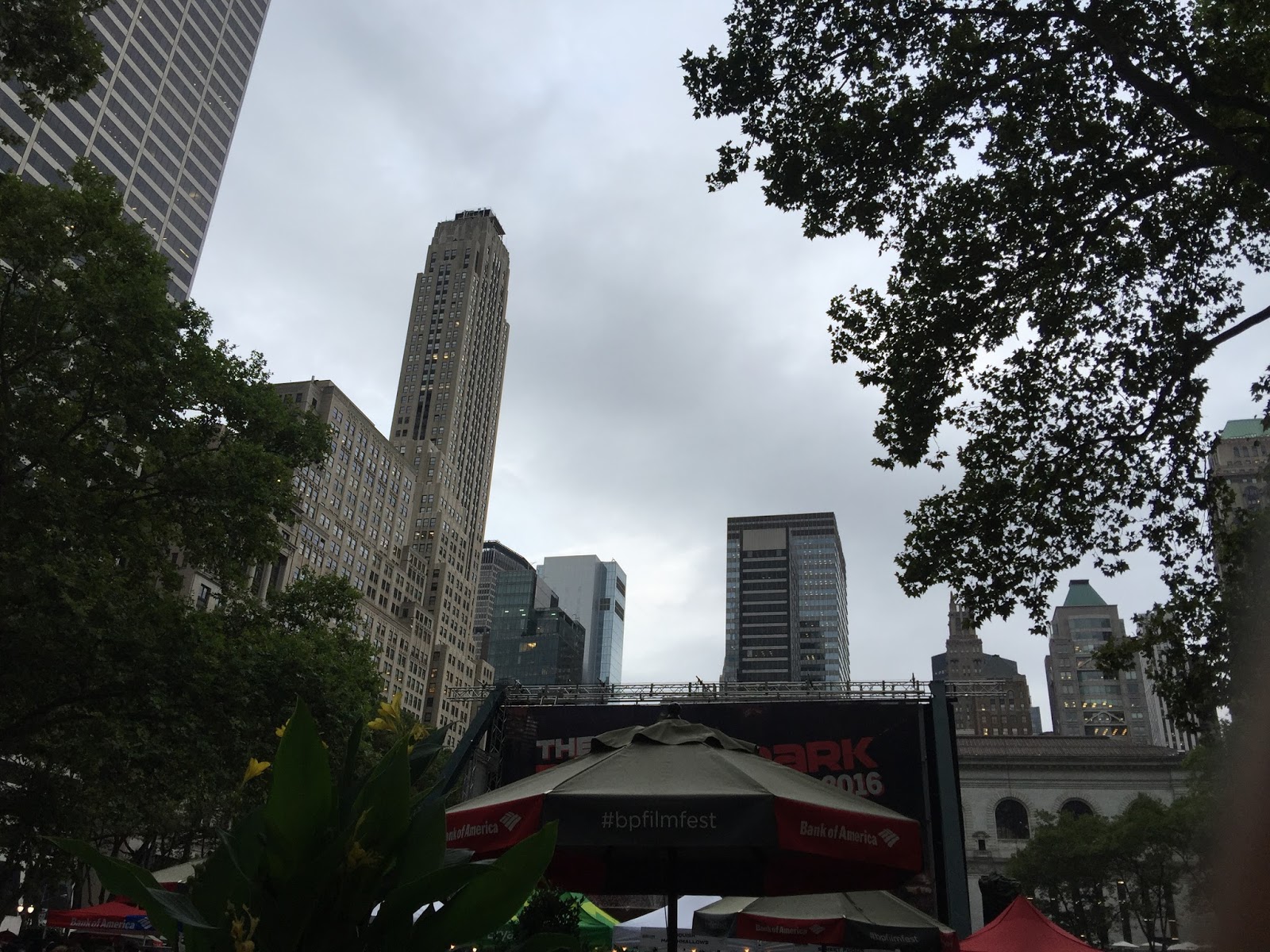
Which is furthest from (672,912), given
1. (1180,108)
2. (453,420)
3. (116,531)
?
(453,420)

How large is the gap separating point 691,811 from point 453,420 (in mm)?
113766

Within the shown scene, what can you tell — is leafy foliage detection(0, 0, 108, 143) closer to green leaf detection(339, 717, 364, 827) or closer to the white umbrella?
green leaf detection(339, 717, 364, 827)

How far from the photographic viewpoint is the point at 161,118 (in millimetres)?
71312

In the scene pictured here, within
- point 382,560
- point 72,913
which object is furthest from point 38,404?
point 382,560

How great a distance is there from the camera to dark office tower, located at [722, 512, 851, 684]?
552ft

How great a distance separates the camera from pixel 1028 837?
46.8 metres

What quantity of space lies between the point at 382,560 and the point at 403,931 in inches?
3751

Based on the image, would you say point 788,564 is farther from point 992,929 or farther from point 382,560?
point 992,929

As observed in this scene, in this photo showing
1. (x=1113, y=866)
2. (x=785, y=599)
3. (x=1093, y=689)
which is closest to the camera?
(x=1113, y=866)

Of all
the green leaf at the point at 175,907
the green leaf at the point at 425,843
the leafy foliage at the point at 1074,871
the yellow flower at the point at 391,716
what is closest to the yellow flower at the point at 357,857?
the green leaf at the point at 425,843

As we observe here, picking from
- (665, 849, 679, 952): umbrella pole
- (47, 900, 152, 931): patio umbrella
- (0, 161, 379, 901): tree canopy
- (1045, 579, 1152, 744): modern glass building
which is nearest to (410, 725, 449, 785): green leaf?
(665, 849, 679, 952): umbrella pole

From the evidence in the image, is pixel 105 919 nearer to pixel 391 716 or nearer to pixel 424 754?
pixel 391 716

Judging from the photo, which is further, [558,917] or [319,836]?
[558,917]

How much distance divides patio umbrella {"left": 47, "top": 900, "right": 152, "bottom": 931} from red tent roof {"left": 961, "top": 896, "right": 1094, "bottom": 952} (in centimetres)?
1245
